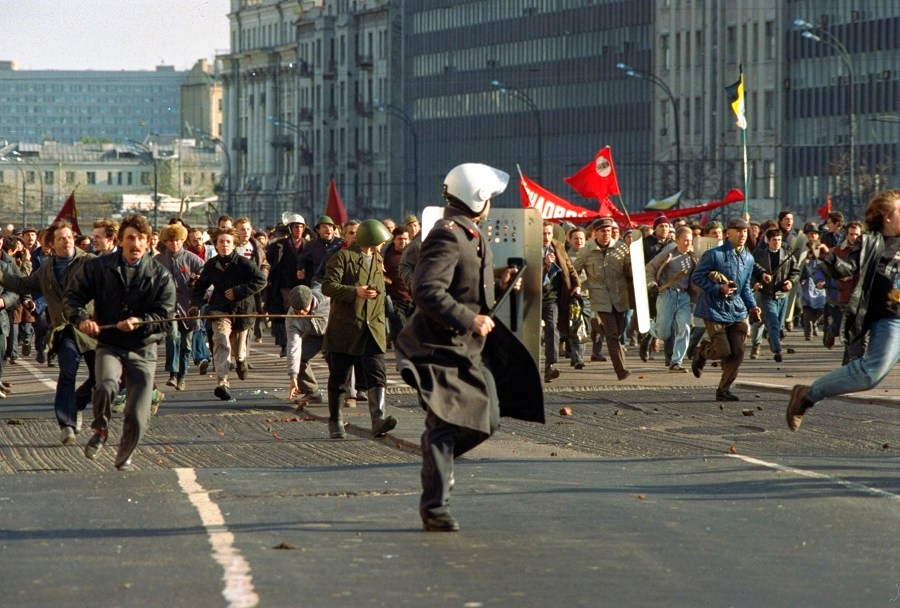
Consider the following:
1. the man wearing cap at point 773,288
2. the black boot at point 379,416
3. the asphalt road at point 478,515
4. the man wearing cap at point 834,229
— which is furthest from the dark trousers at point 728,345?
the man wearing cap at point 834,229

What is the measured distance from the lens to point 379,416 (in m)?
14.5

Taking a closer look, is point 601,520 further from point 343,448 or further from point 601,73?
point 601,73

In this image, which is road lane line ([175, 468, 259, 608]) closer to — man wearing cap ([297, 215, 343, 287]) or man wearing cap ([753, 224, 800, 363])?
man wearing cap ([297, 215, 343, 287])

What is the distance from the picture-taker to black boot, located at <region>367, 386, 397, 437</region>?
46.8 ft

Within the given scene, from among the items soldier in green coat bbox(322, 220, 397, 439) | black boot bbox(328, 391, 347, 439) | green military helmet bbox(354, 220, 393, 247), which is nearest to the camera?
black boot bbox(328, 391, 347, 439)

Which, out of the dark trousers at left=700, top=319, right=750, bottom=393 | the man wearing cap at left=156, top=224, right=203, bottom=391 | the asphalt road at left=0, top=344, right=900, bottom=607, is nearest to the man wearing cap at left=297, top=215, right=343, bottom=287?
the man wearing cap at left=156, top=224, right=203, bottom=391

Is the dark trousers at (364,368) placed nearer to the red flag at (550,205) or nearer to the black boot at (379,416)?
the black boot at (379,416)

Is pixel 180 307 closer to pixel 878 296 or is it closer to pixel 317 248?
pixel 317 248

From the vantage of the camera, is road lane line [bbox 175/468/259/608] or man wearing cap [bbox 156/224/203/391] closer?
road lane line [bbox 175/468/259/608]

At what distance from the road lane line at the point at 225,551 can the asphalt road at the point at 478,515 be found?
0.02 metres

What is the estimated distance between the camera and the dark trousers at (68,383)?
14297mm

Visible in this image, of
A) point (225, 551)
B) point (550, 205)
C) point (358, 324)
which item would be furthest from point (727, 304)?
point (550, 205)

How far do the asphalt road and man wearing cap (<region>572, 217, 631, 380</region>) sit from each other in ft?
16.9

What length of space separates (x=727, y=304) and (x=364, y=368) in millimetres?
4239
